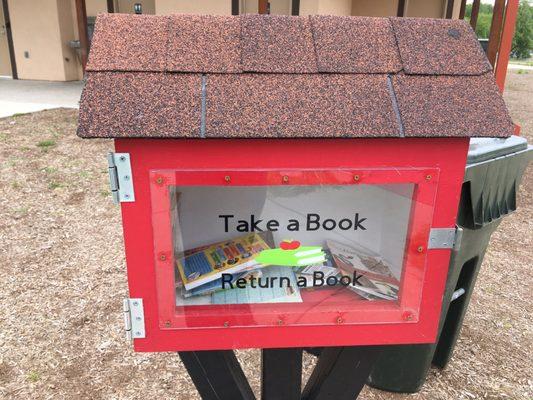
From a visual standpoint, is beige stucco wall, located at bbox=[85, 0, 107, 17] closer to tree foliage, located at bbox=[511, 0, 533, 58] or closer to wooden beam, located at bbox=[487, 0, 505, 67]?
wooden beam, located at bbox=[487, 0, 505, 67]

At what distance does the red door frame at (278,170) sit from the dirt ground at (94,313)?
1.38 meters

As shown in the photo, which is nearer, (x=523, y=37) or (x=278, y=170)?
(x=278, y=170)

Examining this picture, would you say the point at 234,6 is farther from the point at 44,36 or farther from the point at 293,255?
the point at 293,255

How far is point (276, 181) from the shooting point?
1.19 metres

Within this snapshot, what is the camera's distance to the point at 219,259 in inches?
56.0

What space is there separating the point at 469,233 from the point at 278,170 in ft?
4.38

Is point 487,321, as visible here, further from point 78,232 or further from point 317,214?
point 78,232

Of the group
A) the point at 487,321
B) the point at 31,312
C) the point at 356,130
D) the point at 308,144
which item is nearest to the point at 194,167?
the point at 308,144

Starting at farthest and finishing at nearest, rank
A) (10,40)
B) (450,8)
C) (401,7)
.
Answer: (401,7) < (450,8) < (10,40)

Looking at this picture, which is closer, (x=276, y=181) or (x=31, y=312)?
(x=276, y=181)

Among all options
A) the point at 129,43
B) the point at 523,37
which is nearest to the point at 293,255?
the point at 129,43

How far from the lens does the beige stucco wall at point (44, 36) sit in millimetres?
11086

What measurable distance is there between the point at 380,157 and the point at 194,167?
0.47 meters

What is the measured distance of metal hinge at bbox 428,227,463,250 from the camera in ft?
4.17
